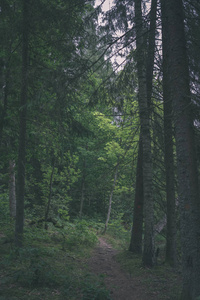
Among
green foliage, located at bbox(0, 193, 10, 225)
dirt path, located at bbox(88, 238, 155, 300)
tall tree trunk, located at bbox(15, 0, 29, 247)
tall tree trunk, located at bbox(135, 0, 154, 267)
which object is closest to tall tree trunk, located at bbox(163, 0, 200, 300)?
dirt path, located at bbox(88, 238, 155, 300)

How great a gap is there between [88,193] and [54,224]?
935 cm

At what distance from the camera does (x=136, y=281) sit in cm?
588

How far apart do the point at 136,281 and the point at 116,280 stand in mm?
604

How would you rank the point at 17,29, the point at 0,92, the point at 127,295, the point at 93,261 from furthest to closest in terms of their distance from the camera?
the point at 93,261 < the point at 0,92 < the point at 17,29 < the point at 127,295

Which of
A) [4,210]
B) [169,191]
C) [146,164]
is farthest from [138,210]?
[4,210]

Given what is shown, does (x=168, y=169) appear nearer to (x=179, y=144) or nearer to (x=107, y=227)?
(x=179, y=144)

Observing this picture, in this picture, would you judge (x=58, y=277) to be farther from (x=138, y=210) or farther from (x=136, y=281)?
(x=138, y=210)

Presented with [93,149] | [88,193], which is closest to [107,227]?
[88,193]

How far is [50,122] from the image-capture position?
26.6 feet

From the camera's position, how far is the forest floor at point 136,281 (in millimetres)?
4930

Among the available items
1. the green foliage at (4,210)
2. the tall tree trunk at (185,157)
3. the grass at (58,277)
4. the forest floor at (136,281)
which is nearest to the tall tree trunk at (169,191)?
the grass at (58,277)

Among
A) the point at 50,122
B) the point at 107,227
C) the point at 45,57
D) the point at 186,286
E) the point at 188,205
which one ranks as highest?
the point at 45,57

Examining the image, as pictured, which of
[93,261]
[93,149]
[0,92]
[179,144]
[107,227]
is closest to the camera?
[179,144]

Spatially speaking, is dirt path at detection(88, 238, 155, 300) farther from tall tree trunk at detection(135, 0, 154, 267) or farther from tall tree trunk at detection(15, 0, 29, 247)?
tall tree trunk at detection(15, 0, 29, 247)
